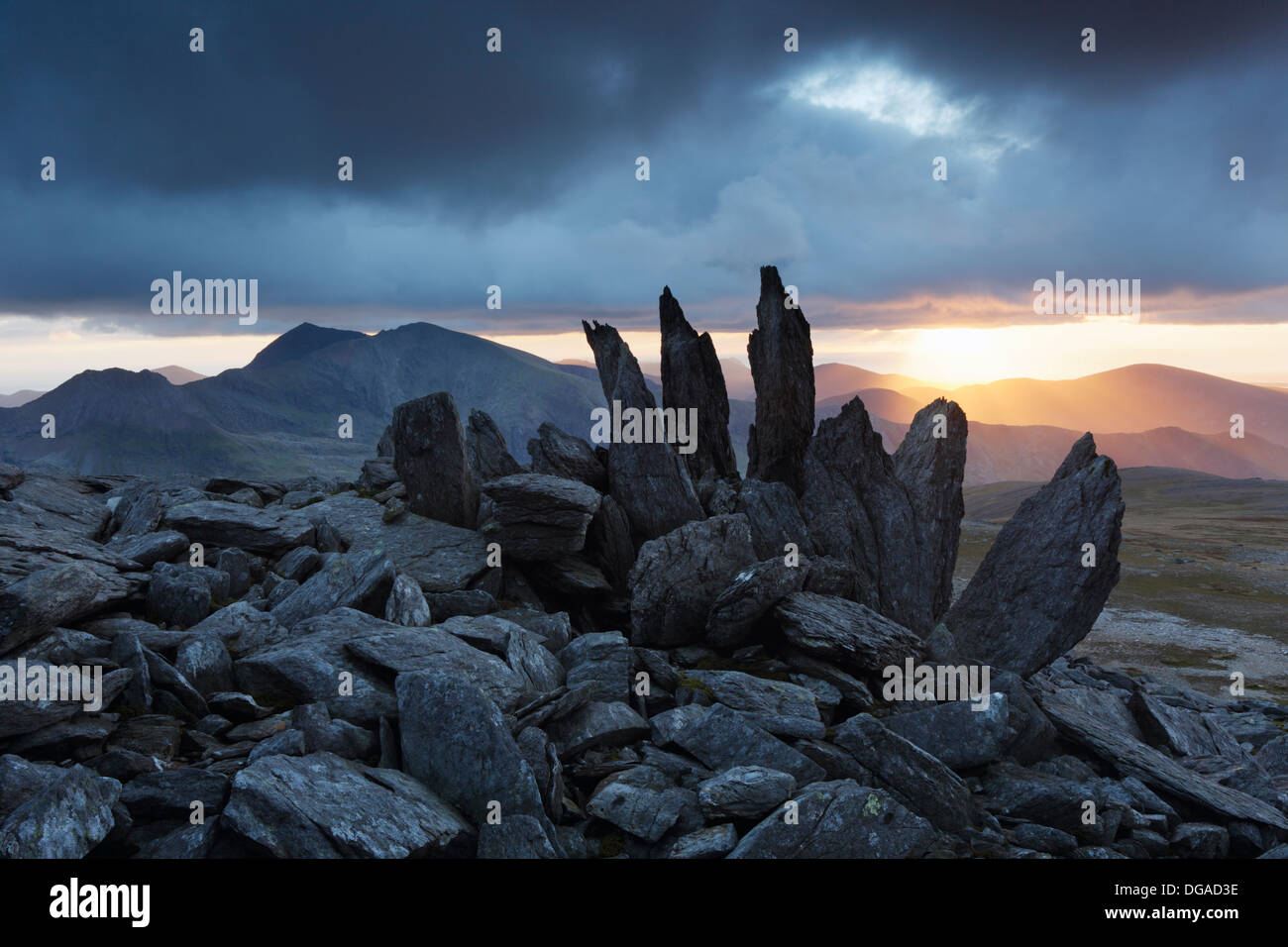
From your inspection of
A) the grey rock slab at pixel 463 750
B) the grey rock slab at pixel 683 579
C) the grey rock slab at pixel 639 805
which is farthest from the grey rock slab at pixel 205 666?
the grey rock slab at pixel 683 579

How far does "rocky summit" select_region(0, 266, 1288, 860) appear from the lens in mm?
13938

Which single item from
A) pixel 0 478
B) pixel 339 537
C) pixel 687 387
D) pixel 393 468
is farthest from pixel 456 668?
pixel 687 387

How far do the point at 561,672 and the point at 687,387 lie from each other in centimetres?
2469

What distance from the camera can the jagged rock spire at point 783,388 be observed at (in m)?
39.5

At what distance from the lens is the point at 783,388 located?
130 ft

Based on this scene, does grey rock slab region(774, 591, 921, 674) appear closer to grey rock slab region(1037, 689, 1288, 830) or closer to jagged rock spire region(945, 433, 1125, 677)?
grey rock slab region(1037, 689, 1288, 830)

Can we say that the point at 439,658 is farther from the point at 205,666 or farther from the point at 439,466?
the point at 439,466

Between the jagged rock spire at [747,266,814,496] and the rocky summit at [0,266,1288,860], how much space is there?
8.92ft

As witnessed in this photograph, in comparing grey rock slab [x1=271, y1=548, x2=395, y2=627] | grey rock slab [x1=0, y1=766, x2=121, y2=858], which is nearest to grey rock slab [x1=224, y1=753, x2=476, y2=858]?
grey rock slab [x1=0, y1=766, x2=121, y2=858]

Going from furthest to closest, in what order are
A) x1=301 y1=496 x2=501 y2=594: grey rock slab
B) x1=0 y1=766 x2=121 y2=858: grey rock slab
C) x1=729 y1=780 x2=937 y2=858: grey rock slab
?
1. x1=301 y1=496 x2=501 y2=594: grey rock slab
2. x1=729 y1=780 x2=937 y2=858: grey rock slab
3. x1=0 y1=766 x2=121 y2=858: grey rock slab

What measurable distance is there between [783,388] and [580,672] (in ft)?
76.7

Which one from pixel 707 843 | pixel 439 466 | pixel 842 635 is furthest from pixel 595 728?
pixel 439 466

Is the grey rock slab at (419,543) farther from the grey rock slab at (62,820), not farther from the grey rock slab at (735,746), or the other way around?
the grey rock slab at (62,820)
